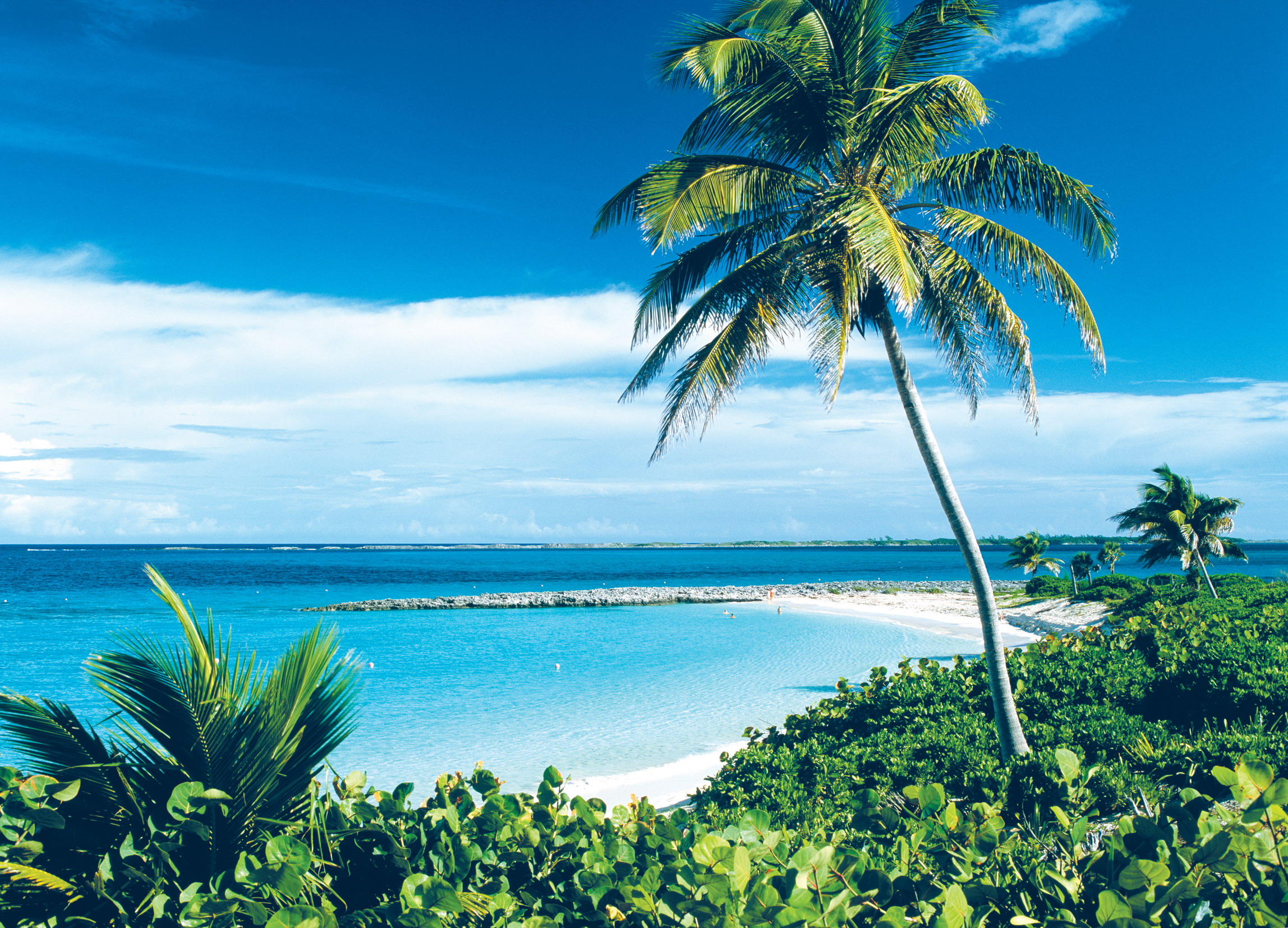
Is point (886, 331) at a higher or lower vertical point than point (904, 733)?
higher

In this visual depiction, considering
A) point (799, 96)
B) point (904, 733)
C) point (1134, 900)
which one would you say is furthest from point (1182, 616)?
point (1134, 900)

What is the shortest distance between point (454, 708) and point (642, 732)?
4.96 m

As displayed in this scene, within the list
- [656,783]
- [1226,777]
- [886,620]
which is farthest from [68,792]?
[886,620]

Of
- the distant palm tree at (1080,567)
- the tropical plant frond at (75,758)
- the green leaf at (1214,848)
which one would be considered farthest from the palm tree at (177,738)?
the distant palm tree at (1080,567)

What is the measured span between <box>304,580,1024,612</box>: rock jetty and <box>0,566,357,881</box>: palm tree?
135ft

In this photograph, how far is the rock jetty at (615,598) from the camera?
43.8m

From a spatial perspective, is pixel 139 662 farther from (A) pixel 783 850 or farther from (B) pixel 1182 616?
(B) pixel 1182 616

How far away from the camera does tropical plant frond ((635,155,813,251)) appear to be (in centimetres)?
760

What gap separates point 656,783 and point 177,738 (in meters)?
9.42

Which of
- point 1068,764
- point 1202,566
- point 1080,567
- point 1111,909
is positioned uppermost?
point 1068,764

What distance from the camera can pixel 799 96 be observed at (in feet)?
24.4

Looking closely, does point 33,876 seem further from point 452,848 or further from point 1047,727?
point 1047,727

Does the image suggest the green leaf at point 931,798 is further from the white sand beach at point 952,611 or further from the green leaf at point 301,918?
the white sand beach at point 952,611

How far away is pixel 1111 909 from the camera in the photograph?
1.86 meters
